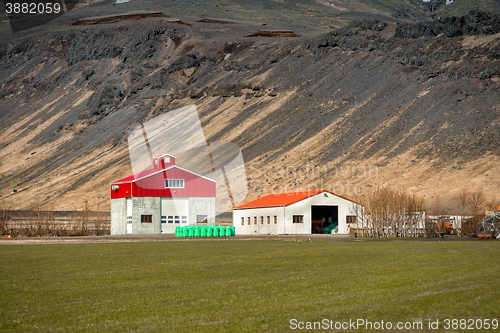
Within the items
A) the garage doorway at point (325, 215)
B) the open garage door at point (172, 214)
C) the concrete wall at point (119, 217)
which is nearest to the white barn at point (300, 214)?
the garage doorway at point (325, 215)

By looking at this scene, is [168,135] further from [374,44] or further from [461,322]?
[461,322]

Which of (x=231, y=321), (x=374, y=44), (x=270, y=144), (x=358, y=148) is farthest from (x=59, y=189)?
(x=231, y=321)

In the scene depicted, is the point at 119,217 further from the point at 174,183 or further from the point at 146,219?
the point at 174,183

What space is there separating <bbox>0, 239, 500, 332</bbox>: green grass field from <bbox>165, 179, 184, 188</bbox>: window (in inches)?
1489

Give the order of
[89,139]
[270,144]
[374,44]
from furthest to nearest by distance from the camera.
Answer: [89,139] → [374,44] → [270,144]

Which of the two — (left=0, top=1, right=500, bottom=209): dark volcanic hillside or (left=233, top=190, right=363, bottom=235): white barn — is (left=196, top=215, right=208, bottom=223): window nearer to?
(left=233, top=190, right=363, bottom=235): white barn

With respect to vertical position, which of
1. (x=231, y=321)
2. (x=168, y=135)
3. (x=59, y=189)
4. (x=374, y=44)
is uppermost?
(x=374, y=44)

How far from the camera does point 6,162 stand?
128250 mm

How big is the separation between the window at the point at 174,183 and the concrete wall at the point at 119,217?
3.82 m

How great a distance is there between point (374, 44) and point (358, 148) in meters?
28.3

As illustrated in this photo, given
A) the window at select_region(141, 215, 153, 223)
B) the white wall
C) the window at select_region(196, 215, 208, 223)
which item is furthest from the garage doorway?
the window at select_region(141, 215, 153, 223)

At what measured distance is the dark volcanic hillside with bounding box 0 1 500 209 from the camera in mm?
88250

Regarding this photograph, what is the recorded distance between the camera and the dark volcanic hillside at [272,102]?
290 feet

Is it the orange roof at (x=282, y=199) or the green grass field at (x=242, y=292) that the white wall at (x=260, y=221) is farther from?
the green grass field at (x=242, y=292)
